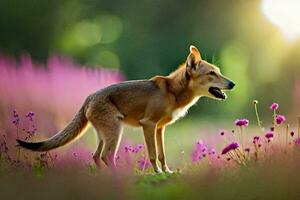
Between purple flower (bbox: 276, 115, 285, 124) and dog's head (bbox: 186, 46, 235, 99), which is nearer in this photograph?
purple flower (bbox: 276, 115, 285, 124)

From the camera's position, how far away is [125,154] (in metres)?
2.75

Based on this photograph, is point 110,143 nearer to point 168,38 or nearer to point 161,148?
point 161,148

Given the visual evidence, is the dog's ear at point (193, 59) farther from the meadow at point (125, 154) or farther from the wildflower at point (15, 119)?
the wildflower at point (15, 119)

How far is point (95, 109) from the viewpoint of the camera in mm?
2699

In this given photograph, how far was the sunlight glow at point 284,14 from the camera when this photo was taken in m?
2.79

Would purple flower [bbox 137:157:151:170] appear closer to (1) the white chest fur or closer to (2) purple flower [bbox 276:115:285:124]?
(1) the white chest fur

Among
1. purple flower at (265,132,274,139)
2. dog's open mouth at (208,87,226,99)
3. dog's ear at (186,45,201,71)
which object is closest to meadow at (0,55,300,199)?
purple flower at (265,132,274,139)

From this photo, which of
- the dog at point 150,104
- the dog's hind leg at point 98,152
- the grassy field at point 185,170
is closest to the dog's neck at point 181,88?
the dog at point 150,104

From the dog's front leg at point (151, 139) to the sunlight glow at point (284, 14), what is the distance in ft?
2.06

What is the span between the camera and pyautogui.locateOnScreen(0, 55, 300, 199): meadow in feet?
8.00

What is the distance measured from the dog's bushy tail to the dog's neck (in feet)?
1.15

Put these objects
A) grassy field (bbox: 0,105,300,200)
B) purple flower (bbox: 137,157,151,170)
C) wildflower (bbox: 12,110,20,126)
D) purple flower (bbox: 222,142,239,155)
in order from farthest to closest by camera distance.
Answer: purple flower (bbox: 137,157,151,170), wildflower (bbox: 12,110,20,126), purple flower (bbox: 222,142,239,155), grassy field (bbox: 0,105,300,200)

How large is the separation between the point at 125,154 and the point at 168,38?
48 centimetres

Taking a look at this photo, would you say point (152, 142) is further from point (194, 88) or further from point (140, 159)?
point (194, 88)
